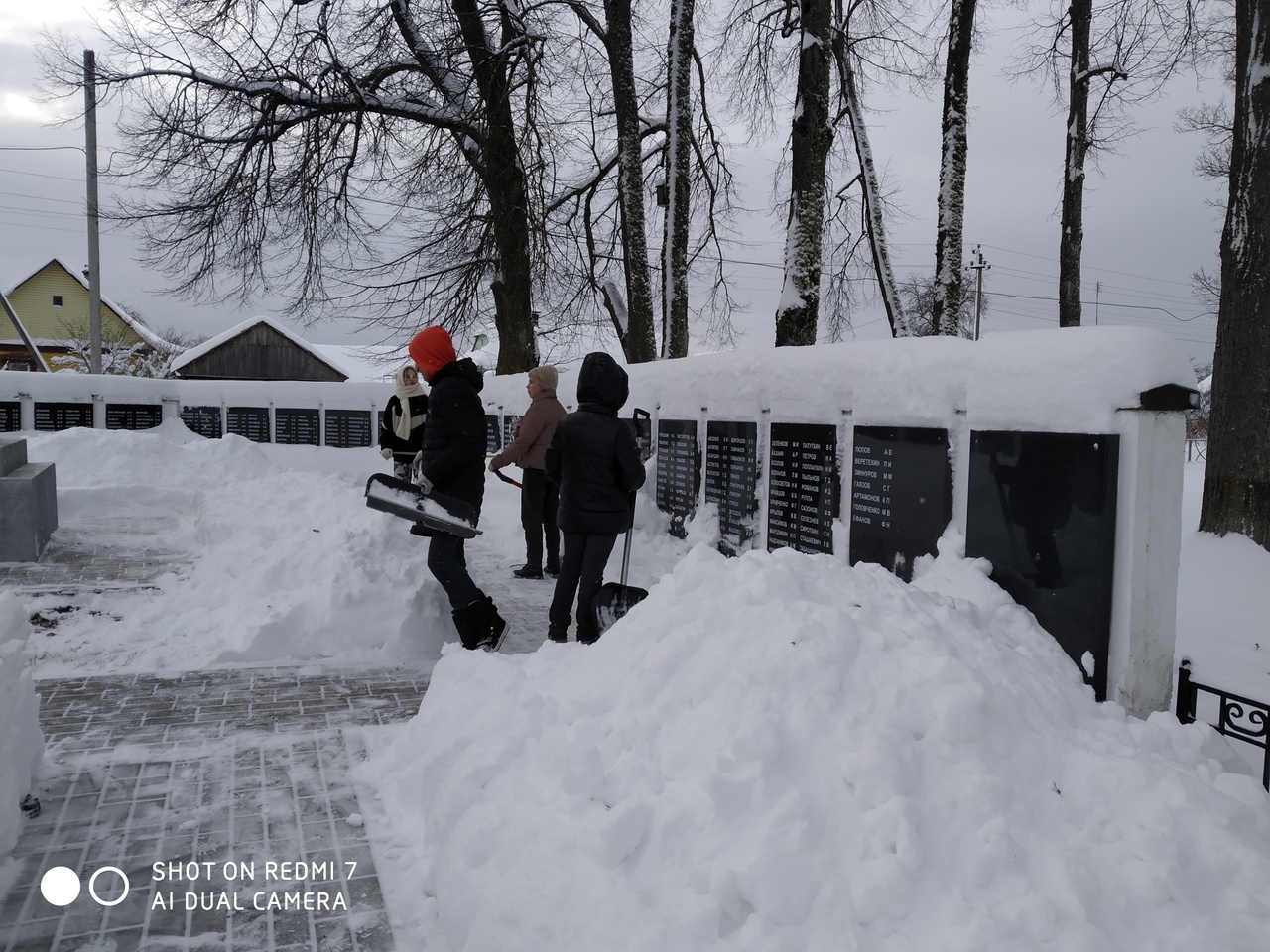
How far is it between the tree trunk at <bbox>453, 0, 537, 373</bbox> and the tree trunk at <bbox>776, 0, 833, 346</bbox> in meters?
5.67

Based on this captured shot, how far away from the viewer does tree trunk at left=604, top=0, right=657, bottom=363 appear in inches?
538

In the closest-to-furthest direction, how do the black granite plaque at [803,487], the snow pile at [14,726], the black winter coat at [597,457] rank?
1. the snow pile at [14,726]
2. the black winter coat at [597,457]
3. the black granite plaque at [803,487]

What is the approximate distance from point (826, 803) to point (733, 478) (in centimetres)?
510

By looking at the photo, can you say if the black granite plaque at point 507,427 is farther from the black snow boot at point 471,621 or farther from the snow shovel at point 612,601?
the snow shovel at point 612,601

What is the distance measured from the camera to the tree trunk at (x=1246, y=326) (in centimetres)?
695

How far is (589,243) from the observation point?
1919cm

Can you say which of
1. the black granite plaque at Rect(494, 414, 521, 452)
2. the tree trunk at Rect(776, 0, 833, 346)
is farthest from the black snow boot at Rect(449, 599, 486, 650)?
the black granite plaque at Rect(494, 414, 521, 452)

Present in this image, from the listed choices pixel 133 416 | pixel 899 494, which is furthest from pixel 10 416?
pixel 899 494

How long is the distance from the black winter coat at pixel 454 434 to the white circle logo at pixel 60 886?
9.60 ft

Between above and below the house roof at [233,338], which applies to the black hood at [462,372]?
below

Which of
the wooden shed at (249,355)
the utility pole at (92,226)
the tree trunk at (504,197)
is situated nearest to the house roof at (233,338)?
the wooden shed at (249,355)

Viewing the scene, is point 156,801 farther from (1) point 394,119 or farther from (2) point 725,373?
(1) point 394,119

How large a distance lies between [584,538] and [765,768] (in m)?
3.25

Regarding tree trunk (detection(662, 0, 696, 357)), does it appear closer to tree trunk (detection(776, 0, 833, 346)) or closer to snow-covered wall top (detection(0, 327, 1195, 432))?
tree trunk (detection(776, 0, 833, 346))
